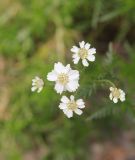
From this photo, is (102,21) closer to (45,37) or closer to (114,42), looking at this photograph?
(114,42)

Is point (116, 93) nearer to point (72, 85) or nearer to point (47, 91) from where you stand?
point (72, 85)

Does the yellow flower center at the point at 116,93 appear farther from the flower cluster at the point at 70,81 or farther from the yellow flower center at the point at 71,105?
the yellow flower center at the point at 71,105

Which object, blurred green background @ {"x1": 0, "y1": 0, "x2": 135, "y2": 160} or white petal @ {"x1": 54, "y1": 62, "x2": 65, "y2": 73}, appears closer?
white petal @ {"x1": 54, "y1": 62, "x2": 65, "y2": 73}

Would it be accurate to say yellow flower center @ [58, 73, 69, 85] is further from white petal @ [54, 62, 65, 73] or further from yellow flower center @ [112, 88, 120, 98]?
yellow flower center @ [112, 88, 120, 98]

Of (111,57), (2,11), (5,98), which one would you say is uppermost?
(2,11)

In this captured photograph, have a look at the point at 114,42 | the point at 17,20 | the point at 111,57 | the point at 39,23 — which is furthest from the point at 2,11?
the point at 111,57

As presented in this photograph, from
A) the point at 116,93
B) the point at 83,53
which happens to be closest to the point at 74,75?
the point at 83,53

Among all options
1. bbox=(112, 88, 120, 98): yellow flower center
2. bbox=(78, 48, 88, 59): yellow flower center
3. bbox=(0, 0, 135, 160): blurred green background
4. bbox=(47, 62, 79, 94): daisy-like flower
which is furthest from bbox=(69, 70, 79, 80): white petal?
bbox=(0, 0, 135, 160): blurred green background

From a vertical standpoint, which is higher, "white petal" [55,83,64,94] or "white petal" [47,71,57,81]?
"white petal" [47,71,57,81]
